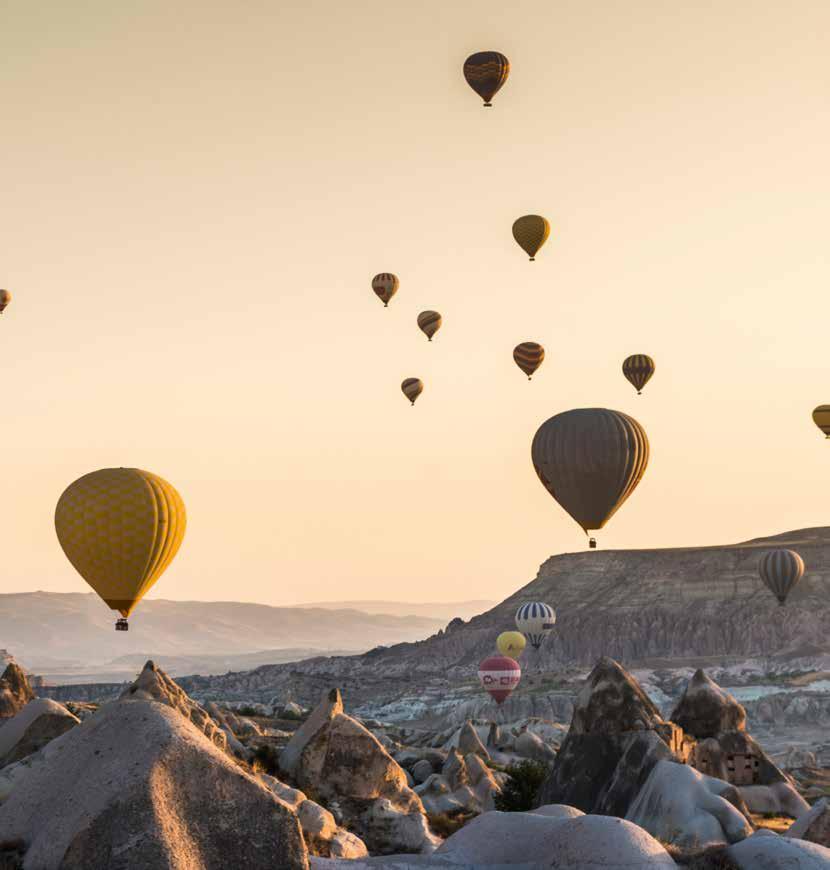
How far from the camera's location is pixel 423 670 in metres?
185

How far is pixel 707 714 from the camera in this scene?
41.1 m

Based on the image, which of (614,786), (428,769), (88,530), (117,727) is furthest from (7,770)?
(88,530)

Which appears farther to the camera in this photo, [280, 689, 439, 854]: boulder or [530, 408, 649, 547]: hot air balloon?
[530, 408, 649, 547]: hot air balloon

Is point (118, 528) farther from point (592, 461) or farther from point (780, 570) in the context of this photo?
point (780, 570)

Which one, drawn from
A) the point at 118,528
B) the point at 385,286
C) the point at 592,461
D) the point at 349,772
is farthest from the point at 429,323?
the point at 349,772

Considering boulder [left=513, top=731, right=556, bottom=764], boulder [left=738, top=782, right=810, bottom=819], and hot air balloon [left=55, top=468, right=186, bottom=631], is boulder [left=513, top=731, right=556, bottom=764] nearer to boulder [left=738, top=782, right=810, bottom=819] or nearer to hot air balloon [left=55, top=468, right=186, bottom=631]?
hot air balloon [left=55, top=468, right=186, bottom=631]

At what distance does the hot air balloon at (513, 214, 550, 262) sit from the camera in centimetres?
7644

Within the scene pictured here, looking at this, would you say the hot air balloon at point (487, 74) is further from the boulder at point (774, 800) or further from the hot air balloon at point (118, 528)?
the boulder at point (774, 800)

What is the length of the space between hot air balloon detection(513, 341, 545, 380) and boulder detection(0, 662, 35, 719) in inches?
1891

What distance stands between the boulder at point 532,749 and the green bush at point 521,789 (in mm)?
14304

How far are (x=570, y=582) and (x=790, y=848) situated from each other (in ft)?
584

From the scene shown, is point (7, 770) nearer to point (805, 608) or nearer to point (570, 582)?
point (805, 608)

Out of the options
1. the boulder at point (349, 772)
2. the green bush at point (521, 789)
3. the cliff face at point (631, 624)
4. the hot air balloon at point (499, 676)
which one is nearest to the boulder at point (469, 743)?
the green bush at point (521, 789)

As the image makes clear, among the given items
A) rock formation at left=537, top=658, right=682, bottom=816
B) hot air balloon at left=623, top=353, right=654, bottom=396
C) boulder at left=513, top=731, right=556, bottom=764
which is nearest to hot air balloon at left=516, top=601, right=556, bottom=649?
hot air balloon at left=623, top=353, right=654, bottom=396
